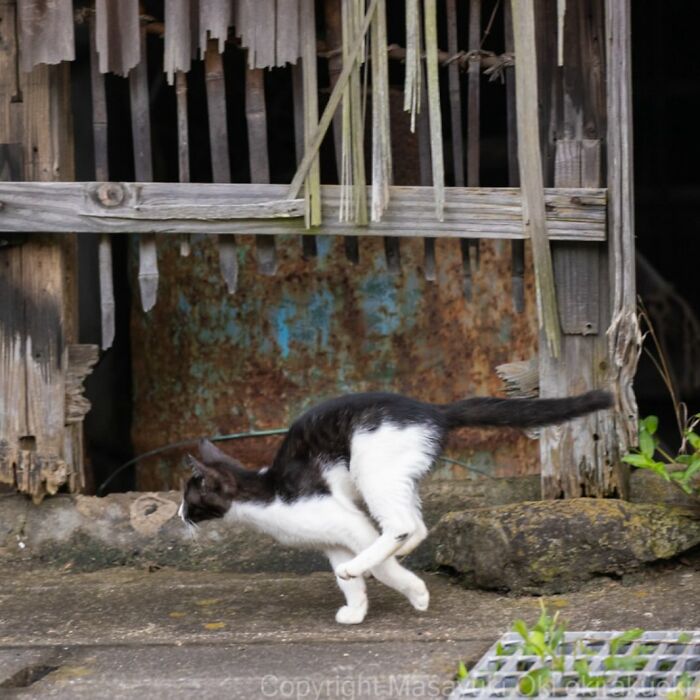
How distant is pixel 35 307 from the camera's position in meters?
5.79

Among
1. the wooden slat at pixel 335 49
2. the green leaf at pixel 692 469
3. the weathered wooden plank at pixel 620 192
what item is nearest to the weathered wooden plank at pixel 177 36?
the wooden slat at pixel 335 49

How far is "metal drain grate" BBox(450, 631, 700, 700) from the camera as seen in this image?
3.67 metres

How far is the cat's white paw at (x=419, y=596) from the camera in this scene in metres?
4.93

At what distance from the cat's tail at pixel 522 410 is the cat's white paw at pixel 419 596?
630 mm

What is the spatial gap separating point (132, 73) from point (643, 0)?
4.30 meters

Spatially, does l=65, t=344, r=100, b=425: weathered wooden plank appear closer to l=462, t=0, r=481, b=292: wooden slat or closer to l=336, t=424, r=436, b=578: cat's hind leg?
l=336, t=424, r=436, b=578: cat's hind leg

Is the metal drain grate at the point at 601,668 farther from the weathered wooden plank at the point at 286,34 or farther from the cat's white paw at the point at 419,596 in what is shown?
the weathered wooden plank at the point at 286,34

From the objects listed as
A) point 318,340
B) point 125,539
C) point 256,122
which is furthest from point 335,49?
point 125,539

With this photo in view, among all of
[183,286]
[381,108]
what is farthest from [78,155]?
[381,108]

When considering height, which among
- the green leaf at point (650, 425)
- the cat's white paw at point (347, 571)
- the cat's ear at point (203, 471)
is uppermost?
the green leaf at point (650, 425)

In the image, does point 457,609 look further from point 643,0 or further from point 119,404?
point 643,0

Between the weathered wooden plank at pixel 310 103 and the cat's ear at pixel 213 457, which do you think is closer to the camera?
the cat's ear at pixel 213 457

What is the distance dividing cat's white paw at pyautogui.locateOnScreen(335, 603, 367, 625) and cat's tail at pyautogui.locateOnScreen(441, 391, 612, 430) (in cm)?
78

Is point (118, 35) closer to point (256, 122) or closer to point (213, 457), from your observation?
point (256, 122)
